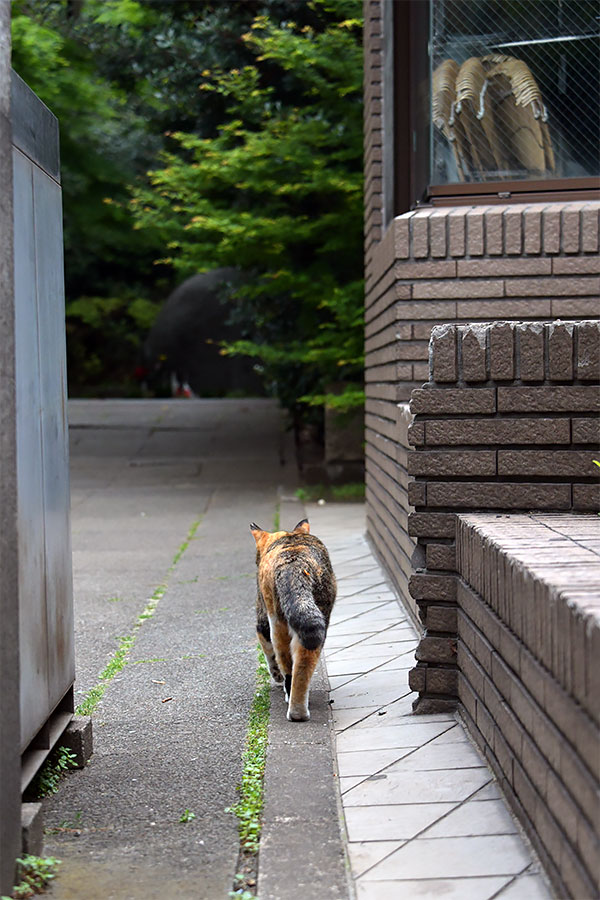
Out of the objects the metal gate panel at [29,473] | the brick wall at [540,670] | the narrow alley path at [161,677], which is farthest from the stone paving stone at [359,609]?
the metal gate panel at [29,473]

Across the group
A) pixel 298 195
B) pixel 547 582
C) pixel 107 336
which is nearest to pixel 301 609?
pixel 547 582

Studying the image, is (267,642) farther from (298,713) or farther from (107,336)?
(107,336)

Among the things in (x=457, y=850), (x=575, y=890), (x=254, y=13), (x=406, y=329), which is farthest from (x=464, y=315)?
(x=254, y=13)

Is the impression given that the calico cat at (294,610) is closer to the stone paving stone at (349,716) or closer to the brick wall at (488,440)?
the stone paving stone at (349,716)

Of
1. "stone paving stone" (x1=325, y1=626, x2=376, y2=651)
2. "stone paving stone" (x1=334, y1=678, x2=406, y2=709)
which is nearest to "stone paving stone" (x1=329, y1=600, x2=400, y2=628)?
"stone paving stone" (x1=325, y1=626, x2=376, y2=651)

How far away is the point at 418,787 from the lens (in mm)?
3650

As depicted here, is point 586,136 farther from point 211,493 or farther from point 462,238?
point 211,493

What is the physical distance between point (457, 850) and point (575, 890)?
61 centimetres

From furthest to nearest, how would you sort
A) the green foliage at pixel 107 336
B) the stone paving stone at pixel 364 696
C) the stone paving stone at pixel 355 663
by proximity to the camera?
1. the green foliage at pixel 107 336
2. the stone paving stone at pixel 355 663
3. the stone paving stone at pixel 364 696

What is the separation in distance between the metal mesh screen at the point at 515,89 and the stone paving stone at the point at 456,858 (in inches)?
166

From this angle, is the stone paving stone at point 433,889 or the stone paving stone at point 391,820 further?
the stone paving stone at point 391,820

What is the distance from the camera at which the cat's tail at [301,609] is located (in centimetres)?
427

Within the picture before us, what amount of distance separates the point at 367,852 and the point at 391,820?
25 centimetres

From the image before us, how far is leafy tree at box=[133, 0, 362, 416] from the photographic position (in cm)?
1207
